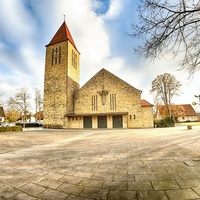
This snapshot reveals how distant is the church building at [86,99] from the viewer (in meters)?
23.2

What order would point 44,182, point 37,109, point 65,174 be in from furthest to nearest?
point 37,109
point 65,174
point 44,182

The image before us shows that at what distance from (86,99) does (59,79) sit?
18.9 feet

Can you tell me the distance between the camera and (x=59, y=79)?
25312 millimetres

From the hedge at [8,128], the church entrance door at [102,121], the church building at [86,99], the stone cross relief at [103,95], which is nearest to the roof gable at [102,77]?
the church building at [86,99]

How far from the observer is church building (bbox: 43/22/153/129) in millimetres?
23203

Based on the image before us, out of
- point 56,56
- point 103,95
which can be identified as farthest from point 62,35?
point 103,95

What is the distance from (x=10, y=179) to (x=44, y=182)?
2.41ft

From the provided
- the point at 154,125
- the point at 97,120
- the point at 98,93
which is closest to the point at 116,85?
the point at 98,93

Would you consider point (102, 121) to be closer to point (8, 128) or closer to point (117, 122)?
point (117, 122)

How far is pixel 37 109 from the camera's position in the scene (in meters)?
39.0

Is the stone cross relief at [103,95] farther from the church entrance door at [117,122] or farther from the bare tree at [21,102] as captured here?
the bare tree at [21,102]

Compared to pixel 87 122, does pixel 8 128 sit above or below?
below

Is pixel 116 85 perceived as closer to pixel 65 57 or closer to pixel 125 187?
pixel 65 57

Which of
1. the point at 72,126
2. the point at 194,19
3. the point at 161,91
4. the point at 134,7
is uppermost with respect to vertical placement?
the point at 161,91
